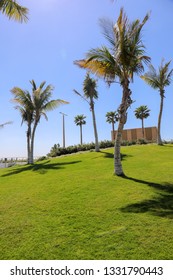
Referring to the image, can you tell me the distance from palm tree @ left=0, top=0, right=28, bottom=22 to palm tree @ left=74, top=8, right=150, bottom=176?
3.37m

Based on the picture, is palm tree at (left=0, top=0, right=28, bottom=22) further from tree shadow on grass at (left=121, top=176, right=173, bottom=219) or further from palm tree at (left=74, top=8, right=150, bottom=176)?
tree shadow on grass at (left=121, top=176, right=173, bottom=219)

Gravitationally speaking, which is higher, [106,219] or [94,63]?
[94,63]

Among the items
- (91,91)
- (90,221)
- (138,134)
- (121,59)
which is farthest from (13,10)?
(138,134)

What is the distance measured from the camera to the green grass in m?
4.95

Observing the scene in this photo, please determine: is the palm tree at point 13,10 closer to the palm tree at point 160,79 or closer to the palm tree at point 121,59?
the palm tree at point 121,59

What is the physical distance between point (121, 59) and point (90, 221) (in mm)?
7795

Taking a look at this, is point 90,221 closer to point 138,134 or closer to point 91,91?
point 91,91

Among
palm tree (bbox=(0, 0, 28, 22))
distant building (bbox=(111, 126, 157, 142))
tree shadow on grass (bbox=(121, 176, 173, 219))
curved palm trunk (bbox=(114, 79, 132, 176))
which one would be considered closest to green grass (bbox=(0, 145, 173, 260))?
tree shadow on grass (bbox=(121, 176, 173, 219))

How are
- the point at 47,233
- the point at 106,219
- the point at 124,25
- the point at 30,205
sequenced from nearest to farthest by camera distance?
the point at 47,233 < the point at 106,219 < the point at 30,205 < the point at 124,25

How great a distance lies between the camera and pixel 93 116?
28.2 metres

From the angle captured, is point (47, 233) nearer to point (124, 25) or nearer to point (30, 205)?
point (30, 205)

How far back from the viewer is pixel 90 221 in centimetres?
639

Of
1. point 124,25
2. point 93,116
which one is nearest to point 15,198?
point 124,25
